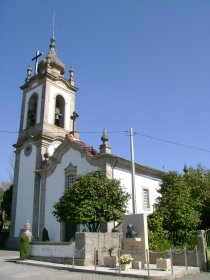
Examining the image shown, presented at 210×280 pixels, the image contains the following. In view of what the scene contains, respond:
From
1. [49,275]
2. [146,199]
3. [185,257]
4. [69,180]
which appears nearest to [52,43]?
[69,180]

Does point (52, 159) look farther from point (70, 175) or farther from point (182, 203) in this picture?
point (182, 203)

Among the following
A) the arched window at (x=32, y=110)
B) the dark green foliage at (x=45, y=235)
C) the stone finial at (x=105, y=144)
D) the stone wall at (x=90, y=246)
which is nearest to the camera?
the stone wall at (x=90, y=246)

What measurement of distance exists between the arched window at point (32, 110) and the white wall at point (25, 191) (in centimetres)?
337

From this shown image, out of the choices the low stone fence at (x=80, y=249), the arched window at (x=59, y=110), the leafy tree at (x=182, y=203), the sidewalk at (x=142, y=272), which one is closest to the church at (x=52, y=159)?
the arched window at (x=59, y=110)

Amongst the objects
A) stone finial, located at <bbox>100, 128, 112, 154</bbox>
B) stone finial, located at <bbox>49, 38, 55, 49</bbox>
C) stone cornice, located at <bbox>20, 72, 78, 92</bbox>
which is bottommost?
stone finial, located at <bbox>100, 128, 112, 154</bbox>

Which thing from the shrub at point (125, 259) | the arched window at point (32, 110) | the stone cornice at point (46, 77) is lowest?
the shrub at point (125, 259)

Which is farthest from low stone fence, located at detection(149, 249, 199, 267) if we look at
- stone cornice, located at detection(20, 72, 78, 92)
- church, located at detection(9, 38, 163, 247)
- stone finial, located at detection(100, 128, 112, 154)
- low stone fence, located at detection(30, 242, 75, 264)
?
stone cornice, located at detection(20, 72, 78, 92)

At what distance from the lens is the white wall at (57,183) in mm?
25094

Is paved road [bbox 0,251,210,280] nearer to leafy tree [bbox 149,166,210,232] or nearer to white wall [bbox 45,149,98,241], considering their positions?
leafy tree [bbox 149,166,210,232]

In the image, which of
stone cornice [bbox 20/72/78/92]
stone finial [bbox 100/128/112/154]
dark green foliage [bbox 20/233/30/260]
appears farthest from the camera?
stone cornice [bbox 20/72/78/92]

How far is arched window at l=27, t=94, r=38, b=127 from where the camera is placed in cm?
3202

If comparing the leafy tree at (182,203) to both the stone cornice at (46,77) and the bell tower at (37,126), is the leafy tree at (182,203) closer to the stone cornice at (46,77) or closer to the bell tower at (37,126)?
the bell tower at (37,126)

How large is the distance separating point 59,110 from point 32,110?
2676 mm

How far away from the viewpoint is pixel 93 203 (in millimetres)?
19609
